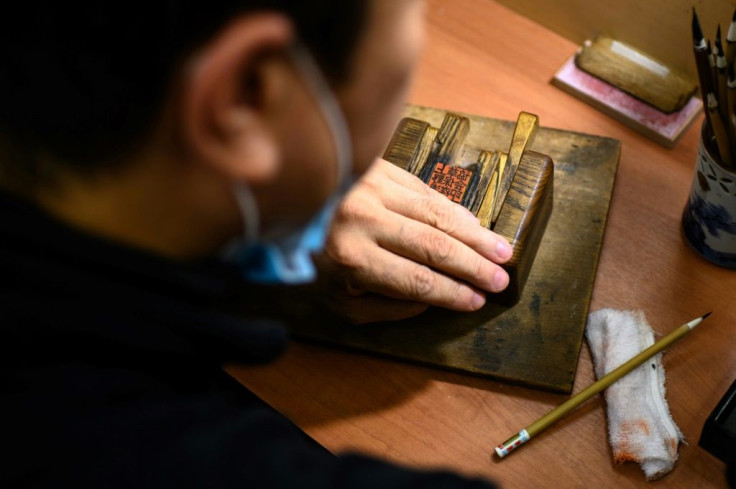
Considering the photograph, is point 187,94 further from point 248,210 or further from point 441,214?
point 441,214

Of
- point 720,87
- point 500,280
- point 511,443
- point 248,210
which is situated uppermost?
point 720,87

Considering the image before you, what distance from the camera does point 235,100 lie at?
402 mm

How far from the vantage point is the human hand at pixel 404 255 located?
2.71ft

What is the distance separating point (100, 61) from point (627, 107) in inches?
33.4

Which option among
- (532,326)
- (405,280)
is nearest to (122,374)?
(405,280)

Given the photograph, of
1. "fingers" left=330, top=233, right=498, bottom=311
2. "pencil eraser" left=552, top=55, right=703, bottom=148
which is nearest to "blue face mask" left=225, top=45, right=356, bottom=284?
"fingers" left=330, top=233, right=498, bottom=311

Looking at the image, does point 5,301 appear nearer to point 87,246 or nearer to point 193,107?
point 87,246

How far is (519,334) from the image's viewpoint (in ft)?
2.81

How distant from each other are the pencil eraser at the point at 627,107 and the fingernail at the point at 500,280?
0.35 metres

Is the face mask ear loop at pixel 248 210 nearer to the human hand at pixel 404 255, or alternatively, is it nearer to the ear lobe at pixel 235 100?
the ear lobe at pixel 235 100

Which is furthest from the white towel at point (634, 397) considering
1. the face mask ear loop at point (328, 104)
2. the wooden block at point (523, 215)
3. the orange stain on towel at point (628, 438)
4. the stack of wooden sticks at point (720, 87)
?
the face mask ear loop at point (328, 104)

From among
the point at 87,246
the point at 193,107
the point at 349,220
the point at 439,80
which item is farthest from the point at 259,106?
the point at 439,80

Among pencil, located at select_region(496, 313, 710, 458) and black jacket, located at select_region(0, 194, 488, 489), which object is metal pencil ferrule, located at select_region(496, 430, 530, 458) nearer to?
pencil, located at select_region(496, 313, 710, 458)

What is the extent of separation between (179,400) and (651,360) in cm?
54
